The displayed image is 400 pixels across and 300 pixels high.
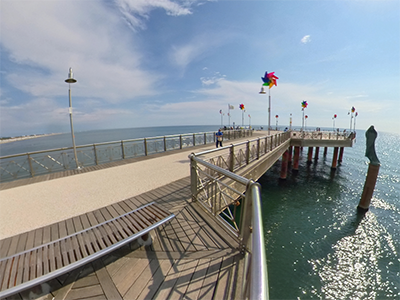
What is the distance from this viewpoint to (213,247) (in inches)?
115

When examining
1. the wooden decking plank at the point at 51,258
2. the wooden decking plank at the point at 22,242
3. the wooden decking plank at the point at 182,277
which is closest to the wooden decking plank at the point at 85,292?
the wooden decking plank at the point at 51,258

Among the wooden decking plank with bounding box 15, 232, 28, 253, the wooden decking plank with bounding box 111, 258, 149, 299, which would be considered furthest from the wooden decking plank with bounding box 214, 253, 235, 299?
the wooden decking plank with bounding box 15, 232, 28, 253

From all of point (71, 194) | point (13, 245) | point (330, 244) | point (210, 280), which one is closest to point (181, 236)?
point (210, 280)

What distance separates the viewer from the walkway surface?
7.42 feet

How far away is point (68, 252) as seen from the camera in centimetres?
275

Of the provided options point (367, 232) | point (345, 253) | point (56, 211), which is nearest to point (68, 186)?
point (56, 211)

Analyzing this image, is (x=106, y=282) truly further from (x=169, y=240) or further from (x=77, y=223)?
(x=77, y=223)

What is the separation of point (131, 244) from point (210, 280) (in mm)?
1646

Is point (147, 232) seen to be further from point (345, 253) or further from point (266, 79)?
point (266, 79)

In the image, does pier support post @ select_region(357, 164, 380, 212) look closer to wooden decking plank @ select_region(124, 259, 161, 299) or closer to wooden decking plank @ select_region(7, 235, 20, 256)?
wooden decking plank @ select_region(124, 259, 161, 299)

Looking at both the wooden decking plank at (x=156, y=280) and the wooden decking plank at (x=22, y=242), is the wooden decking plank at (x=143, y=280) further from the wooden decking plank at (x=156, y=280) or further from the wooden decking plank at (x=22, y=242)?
the wooden decking plank at (x=22, y=242)

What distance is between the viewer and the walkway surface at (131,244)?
2262mm

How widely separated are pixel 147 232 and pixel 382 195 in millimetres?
22116

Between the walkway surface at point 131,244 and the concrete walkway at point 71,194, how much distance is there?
0.03 meters
